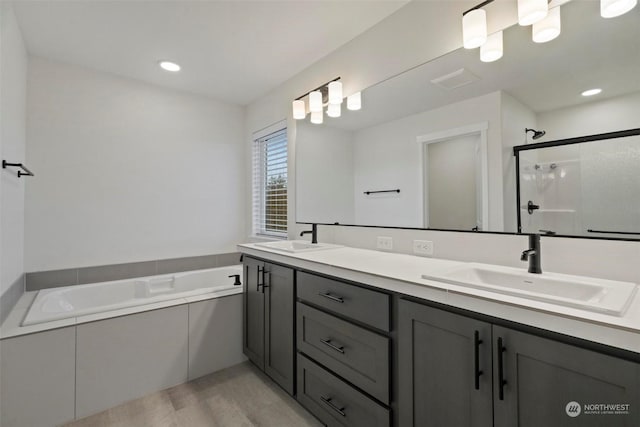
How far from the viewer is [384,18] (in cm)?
194

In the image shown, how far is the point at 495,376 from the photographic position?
34.7 inches

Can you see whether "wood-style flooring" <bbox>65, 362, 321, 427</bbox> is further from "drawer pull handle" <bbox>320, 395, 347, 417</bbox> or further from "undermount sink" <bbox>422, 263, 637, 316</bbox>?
"undermount sink" <bbox>422, 263, 637, 316</bbox>

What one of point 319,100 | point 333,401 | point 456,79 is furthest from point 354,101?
point 333,401

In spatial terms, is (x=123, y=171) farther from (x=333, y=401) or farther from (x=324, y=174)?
(x=333, y=401)

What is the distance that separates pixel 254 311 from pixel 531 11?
2.33 metres

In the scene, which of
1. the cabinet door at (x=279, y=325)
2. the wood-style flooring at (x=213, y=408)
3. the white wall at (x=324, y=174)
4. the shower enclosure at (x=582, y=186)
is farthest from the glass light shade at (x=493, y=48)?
the wood-style flooring at (x=213, y=408)

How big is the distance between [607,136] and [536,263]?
1.84ft

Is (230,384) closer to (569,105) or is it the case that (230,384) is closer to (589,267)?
(589,267)

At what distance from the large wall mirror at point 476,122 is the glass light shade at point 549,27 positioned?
2 cm

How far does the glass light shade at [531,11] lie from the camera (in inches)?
49.5

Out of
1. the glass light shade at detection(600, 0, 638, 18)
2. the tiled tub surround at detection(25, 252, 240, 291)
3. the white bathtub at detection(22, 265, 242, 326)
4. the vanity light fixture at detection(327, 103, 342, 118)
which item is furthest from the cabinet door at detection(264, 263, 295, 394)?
the glass light shade at detection(600, 0, 638, 18)

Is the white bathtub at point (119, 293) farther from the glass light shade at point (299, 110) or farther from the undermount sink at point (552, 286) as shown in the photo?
the undermount sink at point (552, 286)

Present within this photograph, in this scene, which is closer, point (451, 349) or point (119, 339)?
point (451, 349)

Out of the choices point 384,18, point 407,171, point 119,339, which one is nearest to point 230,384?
point 119,339
